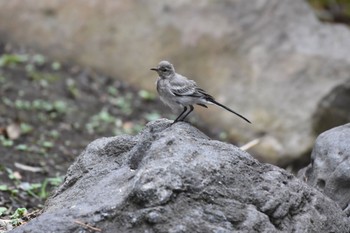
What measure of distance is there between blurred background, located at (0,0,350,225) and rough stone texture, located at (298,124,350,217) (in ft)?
12.3

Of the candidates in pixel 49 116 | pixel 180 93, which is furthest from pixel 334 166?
pixel 49 116

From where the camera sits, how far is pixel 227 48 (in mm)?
10008

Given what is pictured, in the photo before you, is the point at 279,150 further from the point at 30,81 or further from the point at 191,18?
the point at 30,81

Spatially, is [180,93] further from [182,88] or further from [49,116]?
[49,116]

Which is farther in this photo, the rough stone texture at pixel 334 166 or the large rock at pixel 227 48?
the large rock at pixel 227 48

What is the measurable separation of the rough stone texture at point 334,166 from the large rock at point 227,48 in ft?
12.3

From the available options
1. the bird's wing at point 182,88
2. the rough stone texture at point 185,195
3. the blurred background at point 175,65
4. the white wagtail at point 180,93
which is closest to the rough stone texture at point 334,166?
the rough stone texture at point 185,195

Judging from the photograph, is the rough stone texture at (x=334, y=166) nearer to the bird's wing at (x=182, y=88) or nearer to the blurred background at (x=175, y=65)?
the bird's wing at (x=182, y=88)

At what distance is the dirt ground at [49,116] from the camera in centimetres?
715

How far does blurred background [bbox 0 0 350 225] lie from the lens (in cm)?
920

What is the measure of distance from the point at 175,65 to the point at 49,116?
2212 millimetres

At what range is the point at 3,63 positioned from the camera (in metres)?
10.3

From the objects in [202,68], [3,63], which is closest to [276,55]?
[202,68]

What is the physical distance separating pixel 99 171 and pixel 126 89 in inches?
226
